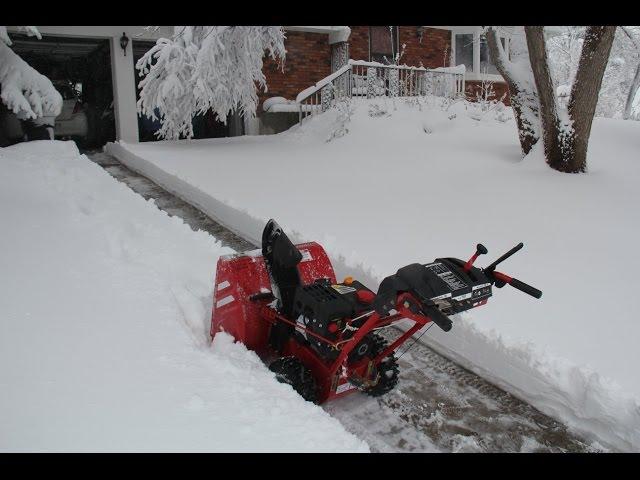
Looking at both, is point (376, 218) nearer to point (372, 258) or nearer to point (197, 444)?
point (372, 258)

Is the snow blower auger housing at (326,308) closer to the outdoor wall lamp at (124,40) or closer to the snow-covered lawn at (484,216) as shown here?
the snow-covered lawn at (484,216)

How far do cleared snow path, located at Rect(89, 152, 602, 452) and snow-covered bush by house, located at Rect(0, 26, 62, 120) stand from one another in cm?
954

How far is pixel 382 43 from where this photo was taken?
18.6 metres

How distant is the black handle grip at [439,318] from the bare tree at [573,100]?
6615 mm

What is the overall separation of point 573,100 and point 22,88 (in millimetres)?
9807

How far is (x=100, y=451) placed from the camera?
2.21 meters

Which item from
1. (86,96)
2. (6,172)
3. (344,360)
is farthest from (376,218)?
(86,96)

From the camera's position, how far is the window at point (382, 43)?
18.3 meters

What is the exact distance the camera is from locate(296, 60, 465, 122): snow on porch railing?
13945 mm

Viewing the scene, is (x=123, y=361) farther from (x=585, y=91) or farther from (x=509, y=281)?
(x=585, y=91)

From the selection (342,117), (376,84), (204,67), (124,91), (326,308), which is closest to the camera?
(326,308)

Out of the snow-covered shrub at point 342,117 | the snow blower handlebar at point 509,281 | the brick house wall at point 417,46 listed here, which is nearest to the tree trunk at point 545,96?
the snow-covered shrub at point 342,117

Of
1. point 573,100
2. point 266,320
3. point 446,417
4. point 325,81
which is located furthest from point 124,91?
point 446,417
